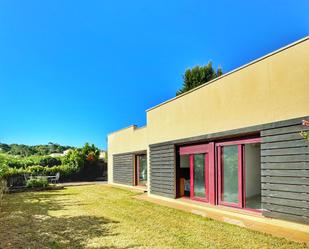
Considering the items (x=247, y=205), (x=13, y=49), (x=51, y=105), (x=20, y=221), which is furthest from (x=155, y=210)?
(x=51, y=105)

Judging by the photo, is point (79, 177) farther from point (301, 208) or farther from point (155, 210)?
point (301, 208)

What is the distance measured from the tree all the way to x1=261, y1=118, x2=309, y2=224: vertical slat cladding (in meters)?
22.7

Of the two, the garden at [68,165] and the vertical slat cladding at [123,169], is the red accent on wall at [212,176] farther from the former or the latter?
the garden at [68,165]

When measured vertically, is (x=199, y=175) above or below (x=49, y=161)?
above

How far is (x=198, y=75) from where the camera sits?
29.9 meters

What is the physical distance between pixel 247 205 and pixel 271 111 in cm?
289

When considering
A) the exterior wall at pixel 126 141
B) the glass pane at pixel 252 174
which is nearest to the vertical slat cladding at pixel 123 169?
the exterior wall at pixel 126 141

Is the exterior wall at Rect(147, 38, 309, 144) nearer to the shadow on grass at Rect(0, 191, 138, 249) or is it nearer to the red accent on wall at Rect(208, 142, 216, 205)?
the red accent on wall at Rect(208, 142, 216, 205)

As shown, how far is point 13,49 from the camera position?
19406 millimetres

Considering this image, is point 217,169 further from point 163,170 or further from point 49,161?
point 49,161

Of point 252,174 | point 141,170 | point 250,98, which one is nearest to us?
point 250,98

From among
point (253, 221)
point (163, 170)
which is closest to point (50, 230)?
point (253, 221)

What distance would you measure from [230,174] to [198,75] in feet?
72.4

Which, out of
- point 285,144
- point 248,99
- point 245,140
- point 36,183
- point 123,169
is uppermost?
point 248,99
